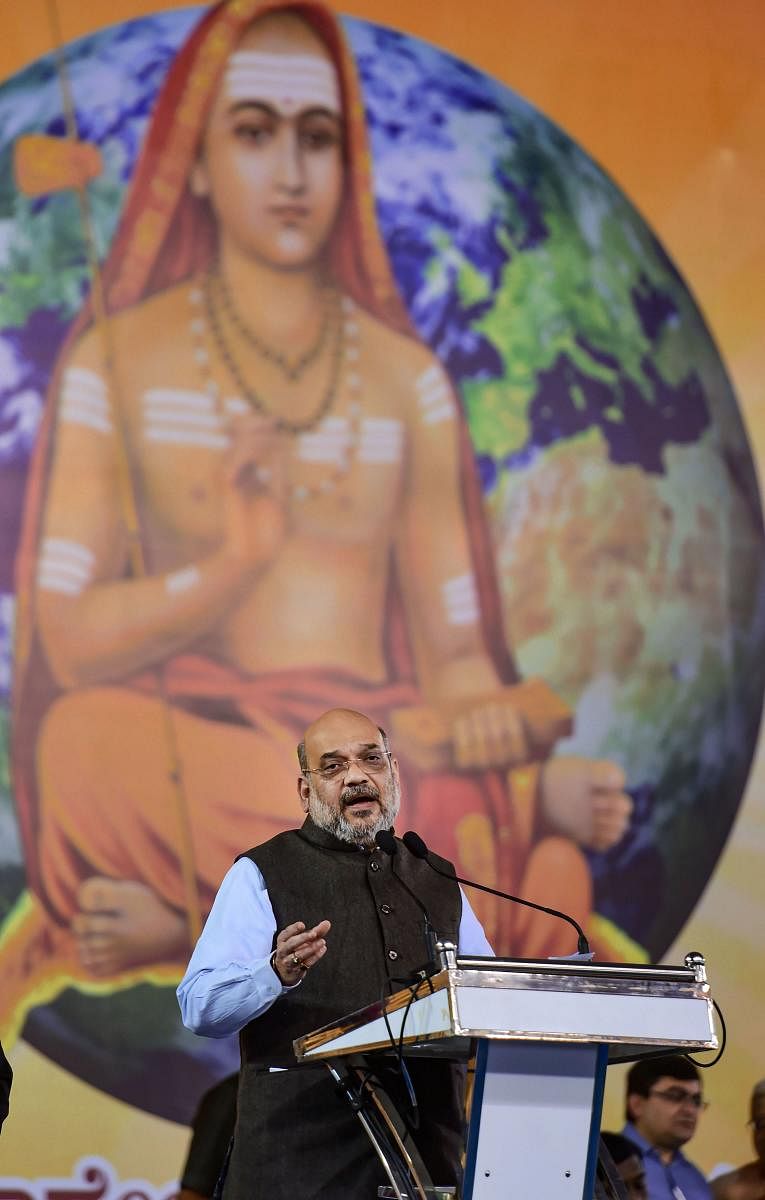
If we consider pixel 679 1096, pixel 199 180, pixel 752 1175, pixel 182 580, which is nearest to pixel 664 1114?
pixel 679 1096

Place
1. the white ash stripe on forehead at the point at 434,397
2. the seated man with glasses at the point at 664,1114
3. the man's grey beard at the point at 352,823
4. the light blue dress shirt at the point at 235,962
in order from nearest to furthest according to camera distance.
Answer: the light blue dress shirt at the point at 235,962, the man's grey beard at the point at 352,823, the seated man with glasses at the point at 664,1114, the white ash stripe on forehead at the point at 434,397

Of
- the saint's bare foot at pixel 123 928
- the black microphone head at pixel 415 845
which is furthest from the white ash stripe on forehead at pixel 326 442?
the black microphone head at pixel 415 845

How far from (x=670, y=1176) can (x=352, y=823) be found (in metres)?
2.54

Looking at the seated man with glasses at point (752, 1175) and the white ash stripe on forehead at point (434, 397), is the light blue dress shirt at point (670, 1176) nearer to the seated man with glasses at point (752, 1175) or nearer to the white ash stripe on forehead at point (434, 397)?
the seated man with glasses at point (752, 1175)

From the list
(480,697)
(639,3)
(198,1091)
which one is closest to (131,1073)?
(198,1091)

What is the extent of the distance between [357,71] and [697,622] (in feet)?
7.36

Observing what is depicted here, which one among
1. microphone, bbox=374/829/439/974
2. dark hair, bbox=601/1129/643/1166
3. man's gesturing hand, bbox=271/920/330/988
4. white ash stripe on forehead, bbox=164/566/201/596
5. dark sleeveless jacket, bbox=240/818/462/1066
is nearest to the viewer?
microphone, bbox=374/829/439/974

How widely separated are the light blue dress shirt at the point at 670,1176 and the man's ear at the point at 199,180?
129 inches

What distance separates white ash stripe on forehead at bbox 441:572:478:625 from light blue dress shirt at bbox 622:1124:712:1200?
169cm

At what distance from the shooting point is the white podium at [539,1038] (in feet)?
7.43

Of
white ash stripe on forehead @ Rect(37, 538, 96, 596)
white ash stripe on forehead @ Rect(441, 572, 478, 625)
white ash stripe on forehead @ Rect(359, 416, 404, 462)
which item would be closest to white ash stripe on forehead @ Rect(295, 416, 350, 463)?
white ash stripe on forehead @ Rect(359, 416, 404, 462)

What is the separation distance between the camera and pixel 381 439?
5527mm

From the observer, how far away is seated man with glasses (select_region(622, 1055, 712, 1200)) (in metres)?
5.02

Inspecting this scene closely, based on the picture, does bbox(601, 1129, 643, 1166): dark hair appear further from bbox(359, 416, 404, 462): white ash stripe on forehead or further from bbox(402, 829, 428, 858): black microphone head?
bbox(402, 829, 428, 858): black microphone head
